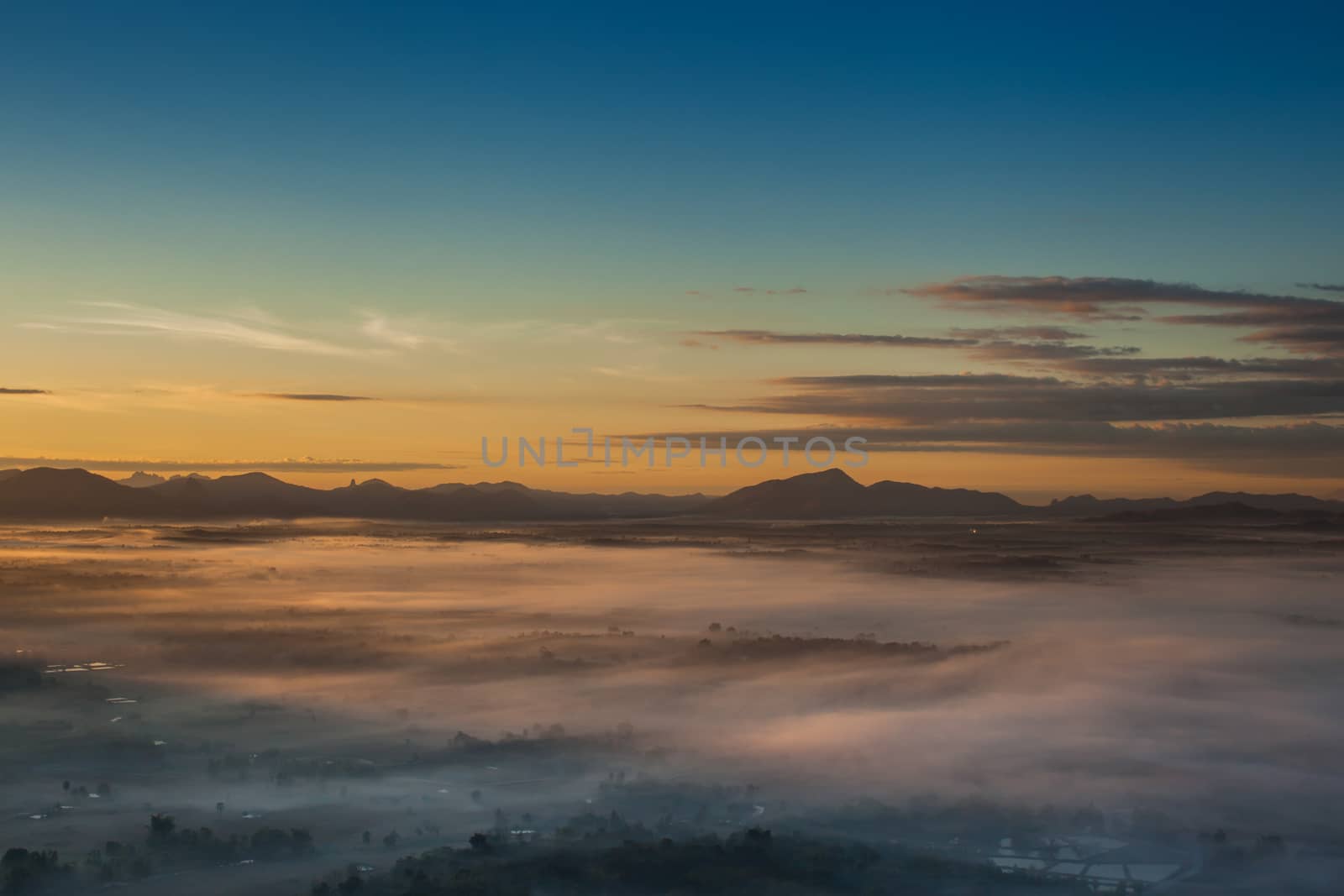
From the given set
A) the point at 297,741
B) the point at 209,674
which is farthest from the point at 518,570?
the point at 297,741

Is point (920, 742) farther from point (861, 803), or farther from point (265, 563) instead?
point (265, 563)

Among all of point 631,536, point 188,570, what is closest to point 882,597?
point 188,570

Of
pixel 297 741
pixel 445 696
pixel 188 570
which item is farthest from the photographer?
pixel 188 570

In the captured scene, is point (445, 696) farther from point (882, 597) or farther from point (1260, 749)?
point (882, 597)

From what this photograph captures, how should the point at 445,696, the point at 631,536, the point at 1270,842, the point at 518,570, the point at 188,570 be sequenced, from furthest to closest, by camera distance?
the point at 631,536
the point at 518,570
the point at 188,570
the point at 445,696
the point at 1270,842

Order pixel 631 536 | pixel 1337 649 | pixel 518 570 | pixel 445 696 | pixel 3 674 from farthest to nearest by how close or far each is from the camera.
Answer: pixel 631 536
pixel 518 570
pixel 1337 649
pixel 3 674
pixel 445 696

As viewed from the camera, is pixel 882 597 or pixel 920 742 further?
pixel 882 597
